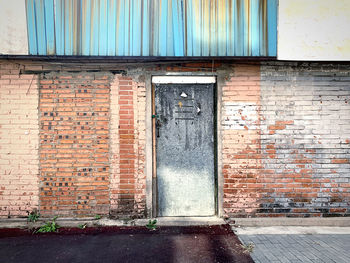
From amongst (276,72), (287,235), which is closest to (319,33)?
(276,72)

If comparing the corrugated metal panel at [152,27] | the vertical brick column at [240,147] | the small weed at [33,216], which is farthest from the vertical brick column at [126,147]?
the vertical brick column at [240,147]

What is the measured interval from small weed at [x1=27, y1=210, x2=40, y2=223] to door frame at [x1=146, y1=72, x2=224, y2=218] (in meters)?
2.05

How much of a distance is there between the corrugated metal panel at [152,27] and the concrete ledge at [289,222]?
10.2ft

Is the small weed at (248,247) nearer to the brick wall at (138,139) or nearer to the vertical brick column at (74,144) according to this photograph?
the brick wall at (138,139)

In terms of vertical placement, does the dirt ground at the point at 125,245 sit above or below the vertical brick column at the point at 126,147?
below

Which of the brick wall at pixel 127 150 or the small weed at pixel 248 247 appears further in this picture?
the brick wall at pixel 127 150

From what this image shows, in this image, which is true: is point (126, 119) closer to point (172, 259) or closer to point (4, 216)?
point (172, 259)

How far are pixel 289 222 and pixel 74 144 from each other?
4.33 meters

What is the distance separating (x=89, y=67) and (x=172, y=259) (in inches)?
142

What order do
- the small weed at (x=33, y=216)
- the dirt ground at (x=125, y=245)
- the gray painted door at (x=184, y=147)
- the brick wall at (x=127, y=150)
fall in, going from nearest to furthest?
the dirt ground at (x=125, y=245) → the small weed at (x=33, y=216) → the brick wall at (x=127, y=150) → the gray painted door at (x=184, y=147)

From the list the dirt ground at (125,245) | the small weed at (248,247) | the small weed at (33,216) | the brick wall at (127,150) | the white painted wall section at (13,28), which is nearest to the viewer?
the dirt ground at (125,245)

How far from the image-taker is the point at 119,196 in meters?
4.26

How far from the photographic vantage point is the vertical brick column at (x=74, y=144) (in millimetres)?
4223

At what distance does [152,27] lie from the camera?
163 inches
